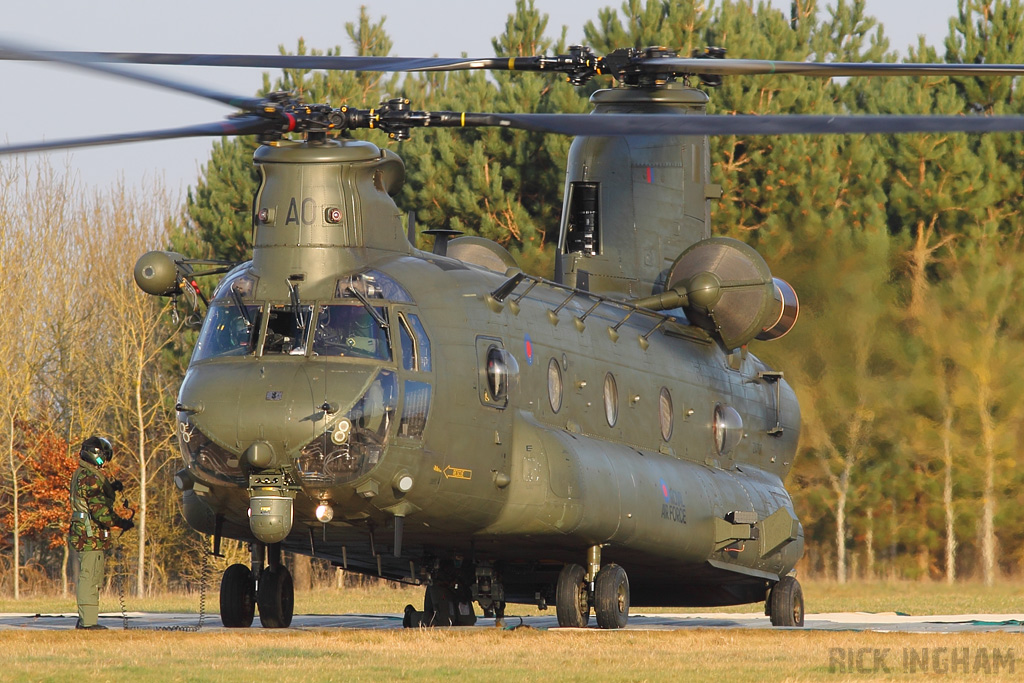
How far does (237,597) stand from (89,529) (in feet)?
5.48

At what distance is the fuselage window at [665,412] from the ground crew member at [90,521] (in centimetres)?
640

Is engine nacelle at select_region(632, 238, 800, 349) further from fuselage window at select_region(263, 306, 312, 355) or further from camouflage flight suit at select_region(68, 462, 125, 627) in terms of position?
camouflage flight suit at select_region(68, 462, 125, 627)

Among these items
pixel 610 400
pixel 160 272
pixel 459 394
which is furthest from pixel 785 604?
pixel 160 272

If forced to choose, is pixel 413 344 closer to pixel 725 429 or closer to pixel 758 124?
pixel 758 124

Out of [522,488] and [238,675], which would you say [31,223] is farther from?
[238,675]

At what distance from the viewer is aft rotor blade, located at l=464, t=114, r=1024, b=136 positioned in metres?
10.0

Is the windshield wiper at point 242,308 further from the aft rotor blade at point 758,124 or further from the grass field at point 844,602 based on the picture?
the grass field at point 844,602

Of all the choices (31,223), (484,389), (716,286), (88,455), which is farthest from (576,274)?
(31,223)

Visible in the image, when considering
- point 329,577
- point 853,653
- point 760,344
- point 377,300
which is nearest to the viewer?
point 853,653

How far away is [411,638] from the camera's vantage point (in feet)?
45.4

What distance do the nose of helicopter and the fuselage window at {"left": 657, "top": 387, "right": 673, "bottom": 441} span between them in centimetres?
535

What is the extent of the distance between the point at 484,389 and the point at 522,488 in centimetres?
105

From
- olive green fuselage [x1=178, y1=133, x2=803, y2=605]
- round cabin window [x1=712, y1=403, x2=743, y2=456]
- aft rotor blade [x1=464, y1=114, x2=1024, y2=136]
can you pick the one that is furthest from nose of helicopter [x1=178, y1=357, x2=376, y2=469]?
round cabin window [x1=712, y1=403, x2=743, y2=456]

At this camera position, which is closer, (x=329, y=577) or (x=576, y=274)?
(x=576, y=274)
